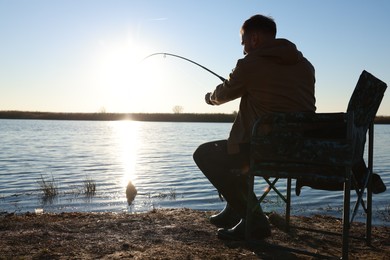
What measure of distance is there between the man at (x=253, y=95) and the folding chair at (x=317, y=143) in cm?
39

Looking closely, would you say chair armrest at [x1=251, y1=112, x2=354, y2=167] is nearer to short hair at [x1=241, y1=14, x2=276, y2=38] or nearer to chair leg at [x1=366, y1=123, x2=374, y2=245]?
chair leg at [x1=366, y1=123, x2=374, y2=245]

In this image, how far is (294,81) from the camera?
4.12 metres

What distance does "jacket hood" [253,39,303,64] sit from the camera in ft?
13.2

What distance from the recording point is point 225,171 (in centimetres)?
452

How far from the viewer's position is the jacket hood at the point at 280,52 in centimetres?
402

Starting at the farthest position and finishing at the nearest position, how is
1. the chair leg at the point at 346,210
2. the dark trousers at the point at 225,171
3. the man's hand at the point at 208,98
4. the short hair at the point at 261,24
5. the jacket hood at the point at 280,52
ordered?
1. the man's hand at the point at 208,98
2. the dark trousers at the point at 225,171
3. the short hair at the point at 261,24
4. the jacket hood at the point at 280,52
5. the chair leg at the point at 346,210

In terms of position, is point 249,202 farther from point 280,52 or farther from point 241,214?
point 280,52

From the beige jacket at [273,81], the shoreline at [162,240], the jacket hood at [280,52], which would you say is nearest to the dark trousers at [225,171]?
the beige jacket at [273,81]

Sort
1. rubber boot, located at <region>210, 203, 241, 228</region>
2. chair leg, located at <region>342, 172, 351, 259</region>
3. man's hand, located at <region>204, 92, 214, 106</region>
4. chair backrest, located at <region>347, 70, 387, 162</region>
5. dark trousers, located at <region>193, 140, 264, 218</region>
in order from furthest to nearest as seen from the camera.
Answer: rubber boot, located at <region>210, 203, 241, 228</region>
man's hand, located at <region>204, 92, 214, 106</region>
dark trousers, located at <region>193, 140, 264, 218</region>
chair backrest, located at <region>347, 70, 387, 162</region>
chair leg, located at <region>342, 172, 351, 259</region>

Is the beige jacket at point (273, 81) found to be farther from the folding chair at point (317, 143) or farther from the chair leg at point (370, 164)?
the chair leg at point (370, 164)

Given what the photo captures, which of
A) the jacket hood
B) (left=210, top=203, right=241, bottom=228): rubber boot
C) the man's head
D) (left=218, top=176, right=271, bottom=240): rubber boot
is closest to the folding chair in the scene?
(left=218, top=176, right=271, bottom=240): rubber boot

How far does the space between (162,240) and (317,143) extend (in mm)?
1959

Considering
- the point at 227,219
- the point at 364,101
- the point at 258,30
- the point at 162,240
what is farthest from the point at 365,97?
the point at 162,240

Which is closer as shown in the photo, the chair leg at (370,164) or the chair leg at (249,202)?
the chair leg at (249,202)
